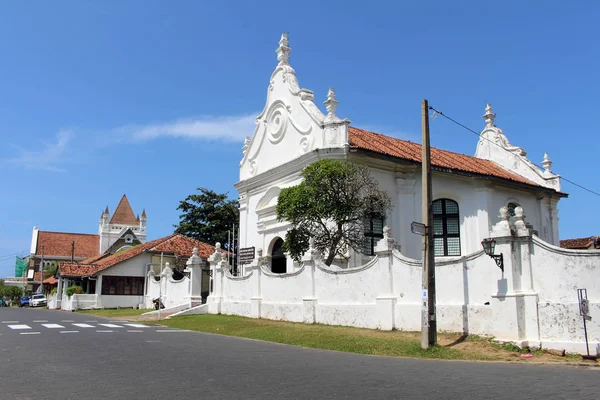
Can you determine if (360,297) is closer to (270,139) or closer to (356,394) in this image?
(356,394)

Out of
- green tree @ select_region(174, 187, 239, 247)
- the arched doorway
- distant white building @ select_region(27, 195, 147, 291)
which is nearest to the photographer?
the arched doorway

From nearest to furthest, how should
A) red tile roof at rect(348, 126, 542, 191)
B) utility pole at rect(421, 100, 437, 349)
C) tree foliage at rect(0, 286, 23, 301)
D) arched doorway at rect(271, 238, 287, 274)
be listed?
utility pole at rect(421, 100, 437, 349) < red tile roof at rect(348, 126, 542, 191) < arched doorway at rect(271, 238, 287, 274) < tree foliage at rect(0, 286, 23, 301)

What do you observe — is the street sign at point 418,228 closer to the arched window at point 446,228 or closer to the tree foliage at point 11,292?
the arched window at point 446,228

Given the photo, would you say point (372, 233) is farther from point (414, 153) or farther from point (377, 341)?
point (377, 341)

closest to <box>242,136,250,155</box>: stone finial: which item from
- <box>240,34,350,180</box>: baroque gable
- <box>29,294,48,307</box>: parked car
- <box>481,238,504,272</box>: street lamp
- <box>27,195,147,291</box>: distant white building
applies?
<box>240,34,350,180</box>: baroque gable

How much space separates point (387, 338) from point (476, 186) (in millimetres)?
16138

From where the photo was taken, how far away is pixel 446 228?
2908 centimetres

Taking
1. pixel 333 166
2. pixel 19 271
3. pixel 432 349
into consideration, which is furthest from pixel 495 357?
pixel 19 271

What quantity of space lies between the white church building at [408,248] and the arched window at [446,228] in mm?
54

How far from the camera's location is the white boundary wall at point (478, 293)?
13.4 m

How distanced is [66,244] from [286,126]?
75177 mm

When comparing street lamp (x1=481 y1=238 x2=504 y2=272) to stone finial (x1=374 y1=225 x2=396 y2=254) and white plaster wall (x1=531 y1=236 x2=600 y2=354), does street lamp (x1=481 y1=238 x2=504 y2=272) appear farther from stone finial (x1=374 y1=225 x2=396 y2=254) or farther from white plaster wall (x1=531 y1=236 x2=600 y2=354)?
stone finial (x1=374 y1=225 x2=396 y2=254)

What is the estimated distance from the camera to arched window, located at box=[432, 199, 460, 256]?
28797 mm

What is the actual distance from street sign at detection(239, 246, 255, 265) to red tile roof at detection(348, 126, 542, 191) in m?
8.48
